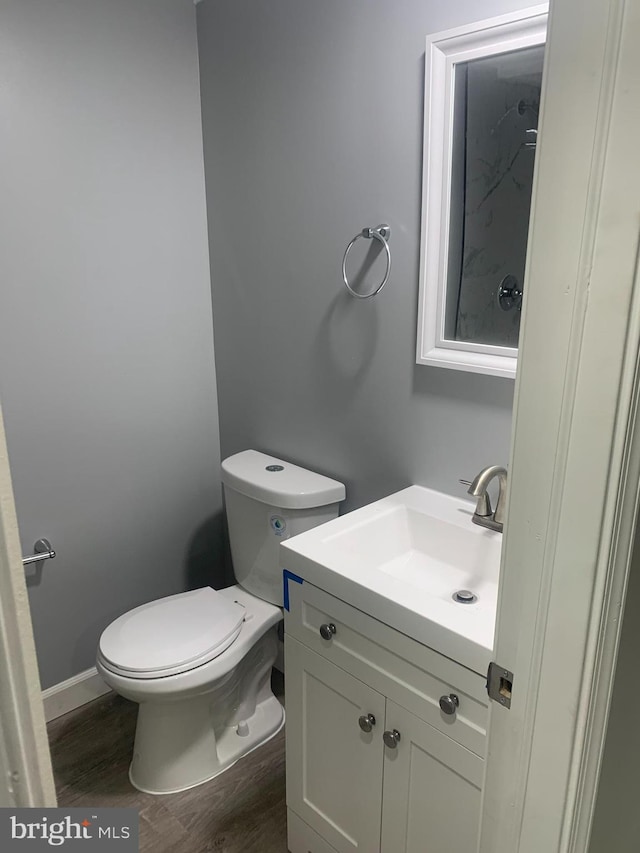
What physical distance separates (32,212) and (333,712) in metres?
1.54

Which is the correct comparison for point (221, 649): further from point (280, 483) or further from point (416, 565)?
point (416, 565)

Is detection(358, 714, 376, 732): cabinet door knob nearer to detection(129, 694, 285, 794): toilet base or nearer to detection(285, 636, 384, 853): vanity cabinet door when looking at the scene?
detection(285, 636, 384, 853): vanity cabinet door

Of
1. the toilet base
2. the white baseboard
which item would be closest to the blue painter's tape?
the toilet base

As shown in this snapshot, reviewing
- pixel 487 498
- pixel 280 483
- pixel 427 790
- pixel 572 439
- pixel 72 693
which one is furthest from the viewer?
pixel 72 693

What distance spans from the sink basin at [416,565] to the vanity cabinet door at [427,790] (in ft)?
0.66

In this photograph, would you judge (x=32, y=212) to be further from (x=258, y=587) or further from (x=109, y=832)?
(x=109, y=832)

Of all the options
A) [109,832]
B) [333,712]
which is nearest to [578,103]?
[109,832]

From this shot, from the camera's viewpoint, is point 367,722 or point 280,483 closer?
point 367,722

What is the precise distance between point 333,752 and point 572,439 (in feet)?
3.53

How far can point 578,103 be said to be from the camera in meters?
0.63

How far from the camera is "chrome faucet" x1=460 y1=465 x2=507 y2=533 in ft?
4.65

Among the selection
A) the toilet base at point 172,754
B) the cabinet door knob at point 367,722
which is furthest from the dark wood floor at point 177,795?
the cabinet door knob at point 367,722

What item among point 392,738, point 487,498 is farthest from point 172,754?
point 487,498

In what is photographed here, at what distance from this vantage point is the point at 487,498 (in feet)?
4.96
